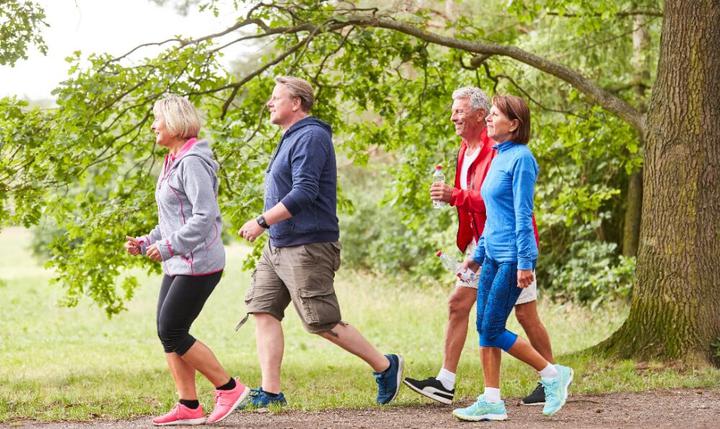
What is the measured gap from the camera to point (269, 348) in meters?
6.29

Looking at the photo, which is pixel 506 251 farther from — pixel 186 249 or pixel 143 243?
pixel 143 243

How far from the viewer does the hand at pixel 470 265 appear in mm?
6219

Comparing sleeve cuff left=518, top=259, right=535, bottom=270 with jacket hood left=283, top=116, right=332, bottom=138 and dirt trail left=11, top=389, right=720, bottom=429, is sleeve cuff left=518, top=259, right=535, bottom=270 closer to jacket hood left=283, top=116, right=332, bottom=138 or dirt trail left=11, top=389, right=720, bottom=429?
dirt trail left=11, top=389, right=720, bottom=429

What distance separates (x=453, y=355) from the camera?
652 cm

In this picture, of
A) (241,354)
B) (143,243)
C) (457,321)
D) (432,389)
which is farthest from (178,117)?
(241,354)

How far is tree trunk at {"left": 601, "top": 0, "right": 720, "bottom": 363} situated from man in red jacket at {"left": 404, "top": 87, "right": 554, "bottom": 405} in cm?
205

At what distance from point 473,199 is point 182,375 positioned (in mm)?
2054

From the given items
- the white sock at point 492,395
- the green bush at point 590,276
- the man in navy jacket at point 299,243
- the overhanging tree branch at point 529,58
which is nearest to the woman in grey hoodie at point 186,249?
the man in navy jacket at point 299,243

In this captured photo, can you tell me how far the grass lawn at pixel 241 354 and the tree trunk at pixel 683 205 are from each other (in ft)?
1.06

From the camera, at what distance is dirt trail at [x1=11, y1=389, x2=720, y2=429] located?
5789 mm

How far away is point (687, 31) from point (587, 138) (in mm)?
3017

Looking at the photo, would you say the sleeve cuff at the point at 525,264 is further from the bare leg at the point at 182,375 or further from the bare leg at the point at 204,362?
the bare leg at the point at 182,375

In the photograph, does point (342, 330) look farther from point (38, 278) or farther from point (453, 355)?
point (38, 278)

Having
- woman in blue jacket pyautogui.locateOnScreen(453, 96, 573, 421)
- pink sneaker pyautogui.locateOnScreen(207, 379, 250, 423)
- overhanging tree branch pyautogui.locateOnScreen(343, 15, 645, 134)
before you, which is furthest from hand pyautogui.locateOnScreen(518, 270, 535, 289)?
overhanging tree branch pyautogui.locateOnScreen(343, 15, 645, 134)
